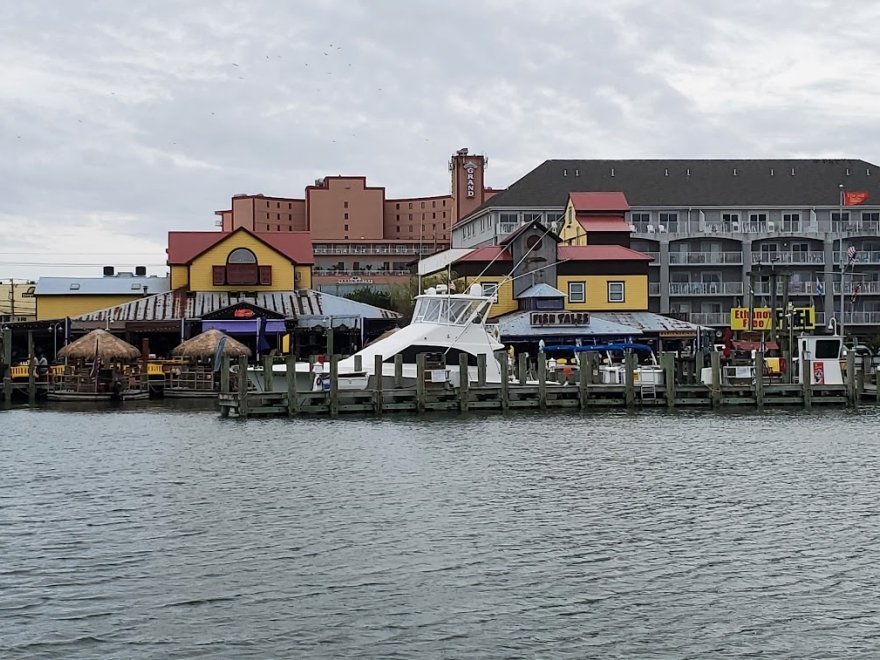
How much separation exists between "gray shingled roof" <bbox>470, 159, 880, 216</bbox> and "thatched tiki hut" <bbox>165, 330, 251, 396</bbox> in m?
44.5

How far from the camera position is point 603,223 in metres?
88.8

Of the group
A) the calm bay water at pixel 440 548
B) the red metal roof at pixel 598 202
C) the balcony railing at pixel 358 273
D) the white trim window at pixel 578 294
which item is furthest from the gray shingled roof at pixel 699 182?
the calm bay water at pixel 440 548

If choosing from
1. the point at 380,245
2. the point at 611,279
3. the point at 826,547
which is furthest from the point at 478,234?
the point at 826,547

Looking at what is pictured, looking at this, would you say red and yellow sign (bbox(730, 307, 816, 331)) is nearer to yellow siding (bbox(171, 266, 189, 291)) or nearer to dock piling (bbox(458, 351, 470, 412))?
dock piling (bbox(458, 351, 470, 412))

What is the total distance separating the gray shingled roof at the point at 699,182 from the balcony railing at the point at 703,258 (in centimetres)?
576

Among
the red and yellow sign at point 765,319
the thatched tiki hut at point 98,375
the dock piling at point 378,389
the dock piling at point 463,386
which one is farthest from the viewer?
the red and yellow sign at point 765,319

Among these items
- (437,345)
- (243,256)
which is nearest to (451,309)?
(437,345)

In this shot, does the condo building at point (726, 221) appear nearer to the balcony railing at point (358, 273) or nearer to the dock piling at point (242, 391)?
the balcony railing at point (358, 273)

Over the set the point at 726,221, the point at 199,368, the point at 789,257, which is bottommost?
the point at 199,368

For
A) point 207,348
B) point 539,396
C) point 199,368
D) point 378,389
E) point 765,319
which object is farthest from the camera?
point 765,319

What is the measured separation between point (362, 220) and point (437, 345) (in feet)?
418

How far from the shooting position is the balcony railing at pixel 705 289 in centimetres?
9138

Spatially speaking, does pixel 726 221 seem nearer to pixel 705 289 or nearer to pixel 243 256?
pixel 705 289

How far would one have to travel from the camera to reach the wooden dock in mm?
44000
